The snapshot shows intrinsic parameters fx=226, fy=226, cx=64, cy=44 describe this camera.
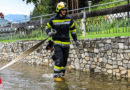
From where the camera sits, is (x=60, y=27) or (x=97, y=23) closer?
(x=60, y=27)

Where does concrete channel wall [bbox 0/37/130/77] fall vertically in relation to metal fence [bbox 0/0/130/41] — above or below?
below

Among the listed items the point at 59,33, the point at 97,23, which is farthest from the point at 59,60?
the point at 97,23

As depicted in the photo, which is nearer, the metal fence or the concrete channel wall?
the concrete channel wall

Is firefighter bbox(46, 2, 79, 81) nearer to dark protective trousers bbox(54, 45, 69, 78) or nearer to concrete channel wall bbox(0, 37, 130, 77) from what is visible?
dark protective trousers bbox(54, 45, 69, 78)

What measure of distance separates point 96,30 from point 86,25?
0.68m

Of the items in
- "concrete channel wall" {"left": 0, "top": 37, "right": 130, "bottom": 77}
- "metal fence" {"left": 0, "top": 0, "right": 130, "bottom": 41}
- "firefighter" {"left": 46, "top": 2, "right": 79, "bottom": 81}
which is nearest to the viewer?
"firefighter" {"left": 46, "top": 2, "right": 79, "bottom": 81}

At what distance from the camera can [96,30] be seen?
9.92 meters

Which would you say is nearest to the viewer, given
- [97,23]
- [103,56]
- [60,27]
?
[60,27]

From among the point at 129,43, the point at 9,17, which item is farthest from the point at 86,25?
the point at 9,17

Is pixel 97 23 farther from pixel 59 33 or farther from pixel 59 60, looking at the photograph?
pixel 59 60

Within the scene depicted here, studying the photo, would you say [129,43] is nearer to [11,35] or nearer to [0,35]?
[11,35]

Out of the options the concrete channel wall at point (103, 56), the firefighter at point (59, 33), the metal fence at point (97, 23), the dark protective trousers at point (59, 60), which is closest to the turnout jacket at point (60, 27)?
the firefighter at point (59, 33)

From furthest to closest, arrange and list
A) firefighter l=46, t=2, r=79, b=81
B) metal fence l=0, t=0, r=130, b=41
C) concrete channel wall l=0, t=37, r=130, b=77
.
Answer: metal fence l=0, t=0, r=130, b=41 → concrete channel wall l=0, t=37, r=130, b=77 → firefighter l=46, t=2, r=79, b=81

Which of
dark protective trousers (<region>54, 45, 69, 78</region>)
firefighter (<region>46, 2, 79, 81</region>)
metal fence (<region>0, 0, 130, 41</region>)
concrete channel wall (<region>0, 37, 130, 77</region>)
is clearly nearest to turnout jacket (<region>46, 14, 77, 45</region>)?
firefighter (<region>46, 2, 79, 81</region>)
